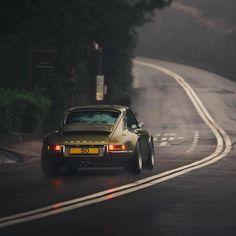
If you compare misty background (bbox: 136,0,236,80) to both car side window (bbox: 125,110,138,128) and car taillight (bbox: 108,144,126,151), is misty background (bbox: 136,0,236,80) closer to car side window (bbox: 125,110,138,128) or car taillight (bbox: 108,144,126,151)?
car side window (bbox: 125,110,138,128)

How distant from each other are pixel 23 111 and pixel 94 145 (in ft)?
44.8

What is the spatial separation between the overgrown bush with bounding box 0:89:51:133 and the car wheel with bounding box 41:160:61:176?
9030 millimetres

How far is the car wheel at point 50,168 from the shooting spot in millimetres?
20422

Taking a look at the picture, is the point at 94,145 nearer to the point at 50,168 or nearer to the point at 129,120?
the point at 50,168

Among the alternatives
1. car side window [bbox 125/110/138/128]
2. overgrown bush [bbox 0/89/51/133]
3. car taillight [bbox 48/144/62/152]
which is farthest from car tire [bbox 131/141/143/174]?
overgrown bush [bbox 0/89/51/133]

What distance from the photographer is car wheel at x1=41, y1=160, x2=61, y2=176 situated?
67.0 feet

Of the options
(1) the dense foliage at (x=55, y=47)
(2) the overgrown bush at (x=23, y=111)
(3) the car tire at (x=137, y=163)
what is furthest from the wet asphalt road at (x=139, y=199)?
(1) the dense foliage at (x=55, y=47)

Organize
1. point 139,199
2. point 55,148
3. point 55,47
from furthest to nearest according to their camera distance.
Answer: point 55,47 < point 55,148 < point 139,199

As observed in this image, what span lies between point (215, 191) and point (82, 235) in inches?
238

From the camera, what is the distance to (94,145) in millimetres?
20078

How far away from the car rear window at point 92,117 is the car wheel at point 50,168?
4.52 feet

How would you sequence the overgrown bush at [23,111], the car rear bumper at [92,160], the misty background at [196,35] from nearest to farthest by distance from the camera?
the car rear bumper at [92,160]
the overgrown bush at [23,111]
the misty background at [196,35]

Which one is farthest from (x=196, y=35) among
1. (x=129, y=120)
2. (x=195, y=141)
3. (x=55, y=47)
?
(x=129, y=120)

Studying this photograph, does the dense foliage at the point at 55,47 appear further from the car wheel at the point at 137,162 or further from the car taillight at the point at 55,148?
the car taillight at the point at 55,148
